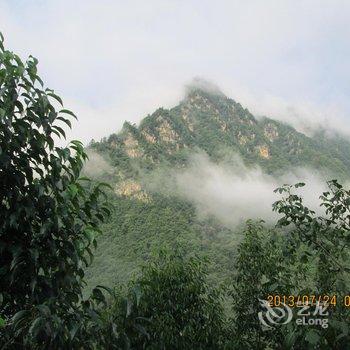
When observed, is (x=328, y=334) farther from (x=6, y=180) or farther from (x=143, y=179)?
(x=143, y=179)

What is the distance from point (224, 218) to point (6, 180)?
6060 inches

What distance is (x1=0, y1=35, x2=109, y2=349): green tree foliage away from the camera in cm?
259

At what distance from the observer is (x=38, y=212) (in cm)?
283

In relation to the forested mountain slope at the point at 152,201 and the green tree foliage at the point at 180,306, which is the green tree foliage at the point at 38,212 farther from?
the forested mountain slope at the point at 152,201

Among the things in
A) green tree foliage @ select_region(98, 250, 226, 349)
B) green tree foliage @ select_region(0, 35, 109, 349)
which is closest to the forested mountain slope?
green tree foliage @ select_region(98, 250, 226, 349)

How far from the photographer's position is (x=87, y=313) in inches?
99.0

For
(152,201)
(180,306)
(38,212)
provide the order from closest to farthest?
1. (38,212)
2. (180,306)
3. (152,201)

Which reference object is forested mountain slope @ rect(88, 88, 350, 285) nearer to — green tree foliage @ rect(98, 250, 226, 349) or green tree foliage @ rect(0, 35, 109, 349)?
green tree foliage @ rect(98, 250, 226, 349)

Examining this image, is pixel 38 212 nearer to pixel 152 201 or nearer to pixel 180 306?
pixel 180 306

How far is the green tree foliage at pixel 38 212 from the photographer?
2592 mm

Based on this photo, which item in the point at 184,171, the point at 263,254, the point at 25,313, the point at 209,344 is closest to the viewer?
the point at 25,313

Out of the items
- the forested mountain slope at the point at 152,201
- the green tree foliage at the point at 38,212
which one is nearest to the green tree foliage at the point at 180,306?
the green tree foliage at the point at 38,212

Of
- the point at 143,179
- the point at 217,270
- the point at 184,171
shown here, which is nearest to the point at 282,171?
the point at 184,171

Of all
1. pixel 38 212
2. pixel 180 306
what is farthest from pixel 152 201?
pixel 38 212
